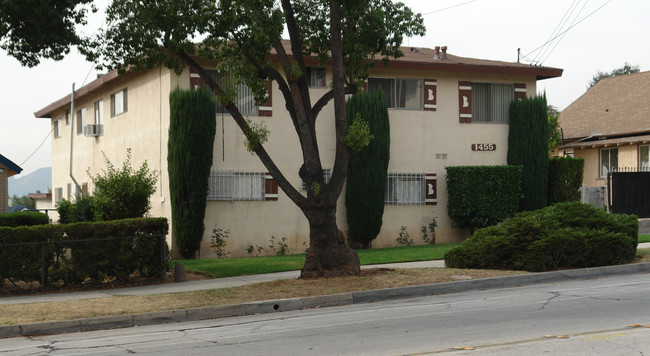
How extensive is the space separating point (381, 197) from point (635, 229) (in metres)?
9.13

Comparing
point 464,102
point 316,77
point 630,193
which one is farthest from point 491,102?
point 630,193

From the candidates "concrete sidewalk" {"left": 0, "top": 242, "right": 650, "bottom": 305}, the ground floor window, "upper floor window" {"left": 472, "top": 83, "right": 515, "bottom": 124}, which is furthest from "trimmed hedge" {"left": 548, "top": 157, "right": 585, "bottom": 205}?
"concrete sidewalk" {"left": 0, "top": 242, "right": 650, "bottom": 305}

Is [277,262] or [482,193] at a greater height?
[482,193]

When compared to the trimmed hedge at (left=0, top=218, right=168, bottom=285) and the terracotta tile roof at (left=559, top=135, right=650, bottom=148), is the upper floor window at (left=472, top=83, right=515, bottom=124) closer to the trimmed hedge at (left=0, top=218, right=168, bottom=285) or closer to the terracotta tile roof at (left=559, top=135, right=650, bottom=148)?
the terracotta tile roof at (left=559, top=135, right=650, bottom=148)

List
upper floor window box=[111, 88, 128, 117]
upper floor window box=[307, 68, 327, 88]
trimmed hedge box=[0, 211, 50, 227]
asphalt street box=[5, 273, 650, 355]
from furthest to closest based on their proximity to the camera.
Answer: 1. upper floor window box=[111, 88, 128, 117]
2. trimmed hedge box=[0, 211, 50, 227]
3. upper floor window box=[307, 68, 327, 88]
4. asphalt street box=[5, 273, 650, 355]

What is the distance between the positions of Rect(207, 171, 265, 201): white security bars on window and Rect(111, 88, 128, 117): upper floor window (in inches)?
242

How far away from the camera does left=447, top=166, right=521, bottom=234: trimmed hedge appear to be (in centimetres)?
2584

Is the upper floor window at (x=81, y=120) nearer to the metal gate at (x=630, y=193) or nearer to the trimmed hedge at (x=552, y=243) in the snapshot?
the trimmed hedge at (x=552, y=243)

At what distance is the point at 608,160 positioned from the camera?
35.9 m

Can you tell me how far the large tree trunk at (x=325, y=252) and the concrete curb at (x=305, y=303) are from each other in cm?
191

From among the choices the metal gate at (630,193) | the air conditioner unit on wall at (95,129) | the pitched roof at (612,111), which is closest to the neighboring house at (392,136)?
the air conditioner unit on wall at (95,129)

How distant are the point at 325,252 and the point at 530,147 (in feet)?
43.3

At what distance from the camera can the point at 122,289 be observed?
650 inches

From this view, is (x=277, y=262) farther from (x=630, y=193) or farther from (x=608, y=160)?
(x=608, y=160)
